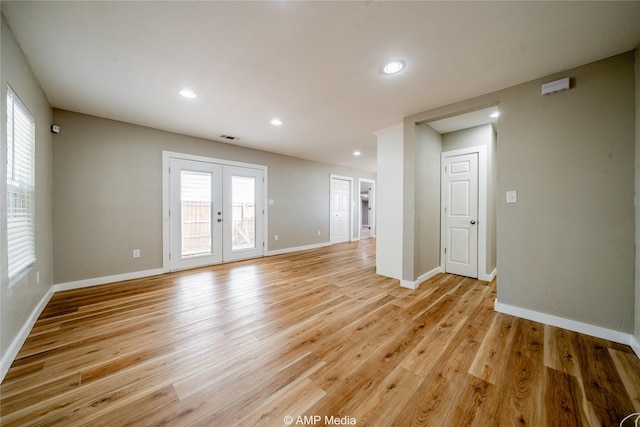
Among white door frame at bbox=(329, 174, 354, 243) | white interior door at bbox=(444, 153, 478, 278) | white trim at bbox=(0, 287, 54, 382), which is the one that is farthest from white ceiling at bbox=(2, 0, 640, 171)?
white door frame at bbox=(329, 174, 354, 243)

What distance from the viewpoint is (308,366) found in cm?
165

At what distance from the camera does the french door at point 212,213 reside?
13.5ft

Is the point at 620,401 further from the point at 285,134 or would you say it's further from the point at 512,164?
the point at 285,134

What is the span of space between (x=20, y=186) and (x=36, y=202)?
21.5 inches

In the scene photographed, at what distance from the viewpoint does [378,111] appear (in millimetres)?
3133

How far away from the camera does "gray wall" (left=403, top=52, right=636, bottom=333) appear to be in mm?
1959

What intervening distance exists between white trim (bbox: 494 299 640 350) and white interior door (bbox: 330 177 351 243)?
4.83 meters

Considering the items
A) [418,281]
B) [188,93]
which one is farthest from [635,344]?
[188,93]

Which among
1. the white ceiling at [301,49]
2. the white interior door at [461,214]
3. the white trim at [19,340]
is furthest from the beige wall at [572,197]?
the white trim at [19,340]

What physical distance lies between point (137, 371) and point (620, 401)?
10.0ft

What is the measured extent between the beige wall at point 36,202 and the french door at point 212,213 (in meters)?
1.42

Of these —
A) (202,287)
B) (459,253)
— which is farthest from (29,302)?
(459,253)

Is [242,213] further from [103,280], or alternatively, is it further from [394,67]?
[394,67]

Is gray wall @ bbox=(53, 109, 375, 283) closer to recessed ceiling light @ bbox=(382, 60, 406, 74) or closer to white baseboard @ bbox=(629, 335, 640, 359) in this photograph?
recessed ceiling light @ bbox=(382, 60, 406, 74)
